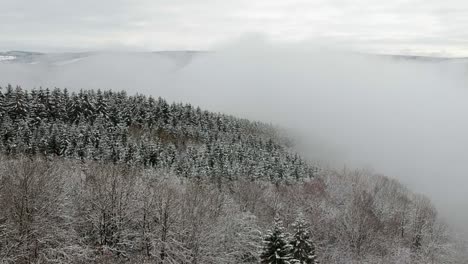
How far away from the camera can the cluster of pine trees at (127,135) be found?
8575 cm

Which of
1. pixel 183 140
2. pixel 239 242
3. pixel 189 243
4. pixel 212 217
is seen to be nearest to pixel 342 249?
pixel 239 242

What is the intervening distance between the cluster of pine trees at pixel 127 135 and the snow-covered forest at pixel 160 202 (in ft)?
1.13

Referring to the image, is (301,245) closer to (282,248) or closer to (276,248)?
(282,248)

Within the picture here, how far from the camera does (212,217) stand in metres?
49.8

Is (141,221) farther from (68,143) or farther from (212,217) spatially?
(68,143)

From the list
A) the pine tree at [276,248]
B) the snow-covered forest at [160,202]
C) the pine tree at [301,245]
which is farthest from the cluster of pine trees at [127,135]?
the pine tree at [276,248]

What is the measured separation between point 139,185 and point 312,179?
78389mm

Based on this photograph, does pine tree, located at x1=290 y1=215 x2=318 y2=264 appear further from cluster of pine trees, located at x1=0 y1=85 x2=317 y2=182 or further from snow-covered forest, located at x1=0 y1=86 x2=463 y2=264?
cluster of pine trees, located at x1=0 y1=85 x2=317 y2=182

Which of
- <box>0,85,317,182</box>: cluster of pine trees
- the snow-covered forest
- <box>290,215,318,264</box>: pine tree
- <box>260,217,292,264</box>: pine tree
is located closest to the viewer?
<box>260,217,292,264</box>: pine tree

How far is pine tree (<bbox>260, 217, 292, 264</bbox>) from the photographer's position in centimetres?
3744

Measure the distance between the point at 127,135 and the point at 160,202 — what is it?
64.5 m

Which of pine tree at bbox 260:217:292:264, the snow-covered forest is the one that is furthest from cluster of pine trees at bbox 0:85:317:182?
pine tree at bbox 260:217:292:264

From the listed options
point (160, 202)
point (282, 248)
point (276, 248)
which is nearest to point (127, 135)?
point (160, 202)

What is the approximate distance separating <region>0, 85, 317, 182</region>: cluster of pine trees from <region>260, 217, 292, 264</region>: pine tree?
152 feet
